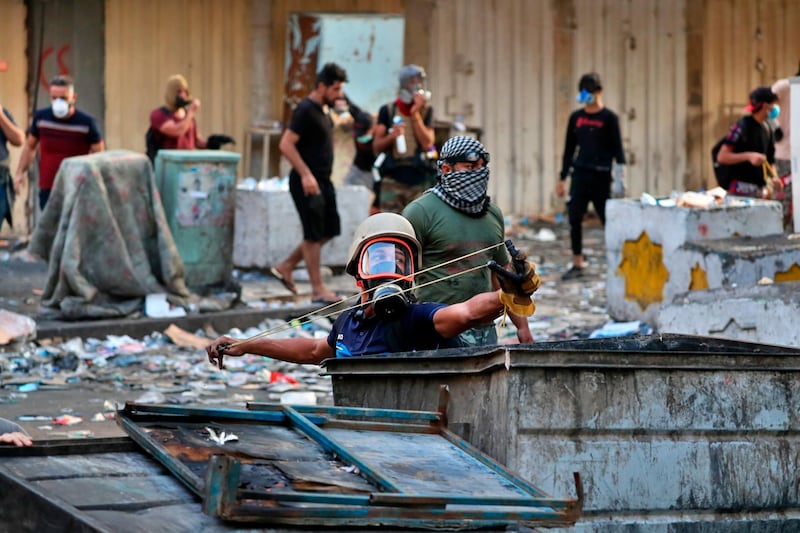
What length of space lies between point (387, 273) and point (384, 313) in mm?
140

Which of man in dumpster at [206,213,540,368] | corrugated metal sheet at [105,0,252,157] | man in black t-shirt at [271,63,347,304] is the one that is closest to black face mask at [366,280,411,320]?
man in dumpster at [206,213,540,368]

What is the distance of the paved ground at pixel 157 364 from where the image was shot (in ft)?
27.9

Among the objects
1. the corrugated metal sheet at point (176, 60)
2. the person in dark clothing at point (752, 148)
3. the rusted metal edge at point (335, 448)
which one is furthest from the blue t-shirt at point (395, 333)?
the corrugated metal sheet at point (176, 60)

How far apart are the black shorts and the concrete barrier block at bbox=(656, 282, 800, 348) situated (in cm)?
335

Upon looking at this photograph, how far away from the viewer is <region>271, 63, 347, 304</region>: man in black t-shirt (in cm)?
1137

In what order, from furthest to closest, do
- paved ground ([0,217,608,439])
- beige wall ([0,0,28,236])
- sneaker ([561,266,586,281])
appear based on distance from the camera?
beige wall ([0,0,28,236]), sneaker ([561,266,586,281]), paved ground ([0,217,608,439])

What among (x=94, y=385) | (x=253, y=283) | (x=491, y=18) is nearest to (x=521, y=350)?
(x=94, y=385)

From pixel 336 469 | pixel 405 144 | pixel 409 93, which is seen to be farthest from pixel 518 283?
pixel 405 144

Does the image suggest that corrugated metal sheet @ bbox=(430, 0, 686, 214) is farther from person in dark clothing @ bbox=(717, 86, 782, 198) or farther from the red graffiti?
person in dark clothing @ bbox=(717, 86, 782, 198)

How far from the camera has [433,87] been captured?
18172 millimetres

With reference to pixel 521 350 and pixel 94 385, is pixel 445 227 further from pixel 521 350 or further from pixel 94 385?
pixel 94 385

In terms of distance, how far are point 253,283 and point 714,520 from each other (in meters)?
8.71

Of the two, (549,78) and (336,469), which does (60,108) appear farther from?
(336,469)

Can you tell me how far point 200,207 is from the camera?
37.8ft
